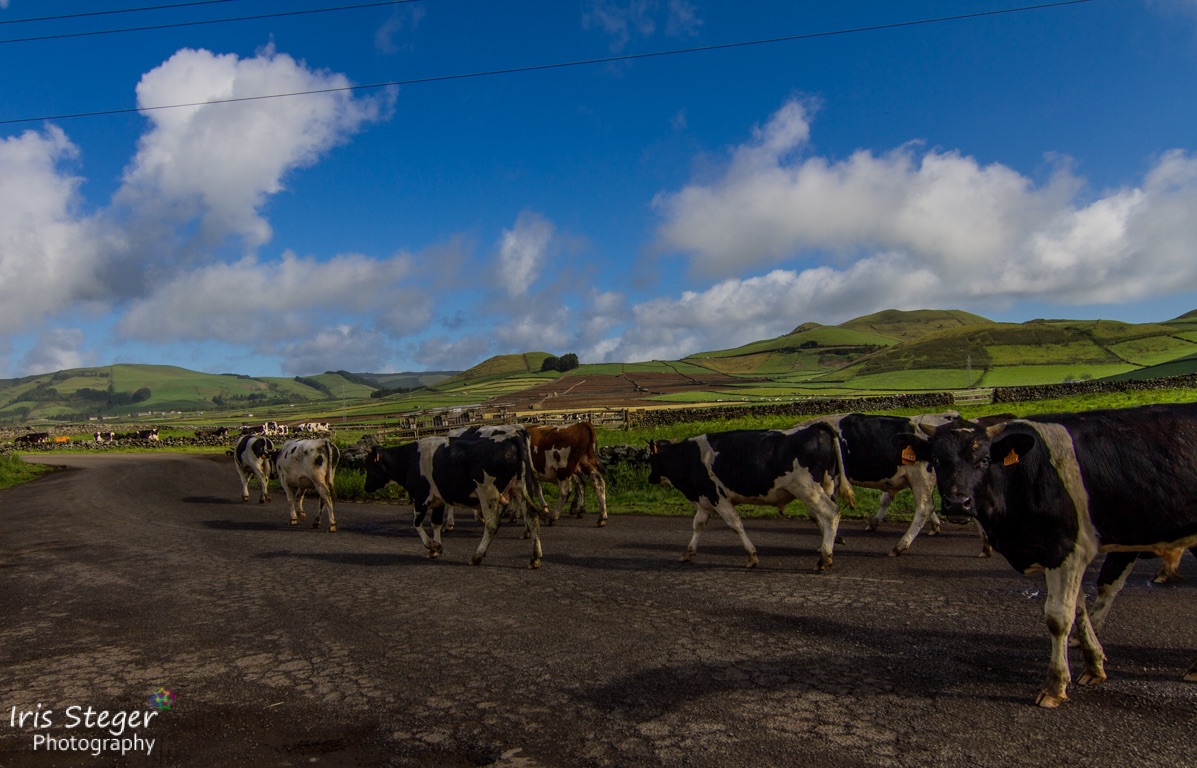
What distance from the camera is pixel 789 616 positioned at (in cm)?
746

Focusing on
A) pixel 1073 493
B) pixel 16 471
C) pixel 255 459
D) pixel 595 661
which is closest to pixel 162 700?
pixel 595 661

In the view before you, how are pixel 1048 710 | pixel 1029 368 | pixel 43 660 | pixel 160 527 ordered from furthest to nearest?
pixel 1029 368 → pixel 160 527 → pixel 43 660 → pixel 1048 710

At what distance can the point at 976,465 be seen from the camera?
5.60 meters

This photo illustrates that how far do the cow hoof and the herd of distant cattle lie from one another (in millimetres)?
11

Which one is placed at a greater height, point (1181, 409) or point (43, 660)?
point (1181, 409)

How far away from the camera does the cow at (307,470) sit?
655 inches

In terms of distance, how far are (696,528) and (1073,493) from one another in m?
6.21

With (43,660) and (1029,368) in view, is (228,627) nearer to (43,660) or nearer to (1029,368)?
(43,660)

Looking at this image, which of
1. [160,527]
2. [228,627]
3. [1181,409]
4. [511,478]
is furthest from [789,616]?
[160,527]

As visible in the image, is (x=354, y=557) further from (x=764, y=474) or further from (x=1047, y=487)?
(x=1047, y=487)

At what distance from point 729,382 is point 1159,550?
9823 cm

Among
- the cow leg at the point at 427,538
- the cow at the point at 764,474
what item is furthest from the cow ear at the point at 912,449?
the cow leg at the point at 427,538

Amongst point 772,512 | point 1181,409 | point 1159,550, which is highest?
point 1181,409

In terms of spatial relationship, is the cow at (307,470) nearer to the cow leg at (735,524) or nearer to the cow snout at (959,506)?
the cow leg at (735,524)
